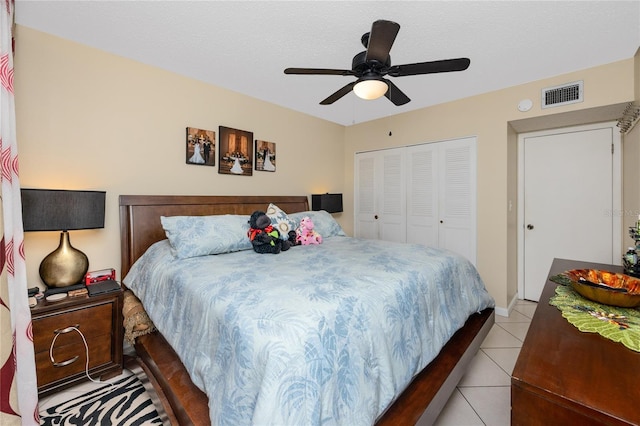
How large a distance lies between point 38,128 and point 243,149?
5.53 ft

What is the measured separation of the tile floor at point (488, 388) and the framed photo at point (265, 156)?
287cm

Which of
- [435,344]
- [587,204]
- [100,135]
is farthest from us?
[587,204]

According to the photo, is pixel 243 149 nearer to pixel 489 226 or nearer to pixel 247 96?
pixel 247 96

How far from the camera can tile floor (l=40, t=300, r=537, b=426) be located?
1.65 metres

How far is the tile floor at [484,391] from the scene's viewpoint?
1653mm

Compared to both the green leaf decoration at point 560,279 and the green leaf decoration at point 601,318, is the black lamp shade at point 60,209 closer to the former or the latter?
the green leaf decoration at point 601,318

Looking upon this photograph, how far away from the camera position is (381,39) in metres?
1.48

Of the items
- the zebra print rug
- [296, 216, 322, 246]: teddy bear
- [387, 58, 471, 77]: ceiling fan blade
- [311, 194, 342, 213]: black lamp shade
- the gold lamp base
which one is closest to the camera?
the zebra print rug

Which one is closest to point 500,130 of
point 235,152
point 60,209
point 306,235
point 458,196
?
point 458,196

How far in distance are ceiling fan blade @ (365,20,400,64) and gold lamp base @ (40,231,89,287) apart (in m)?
2.42

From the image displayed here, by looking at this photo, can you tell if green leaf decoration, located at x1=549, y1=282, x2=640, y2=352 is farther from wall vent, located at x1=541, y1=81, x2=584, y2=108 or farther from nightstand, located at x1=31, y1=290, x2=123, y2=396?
nightstand, located at x1=31, y1=290, x2=123, y2=396

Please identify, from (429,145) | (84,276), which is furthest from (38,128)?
(429,145)

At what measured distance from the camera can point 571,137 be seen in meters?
3.18

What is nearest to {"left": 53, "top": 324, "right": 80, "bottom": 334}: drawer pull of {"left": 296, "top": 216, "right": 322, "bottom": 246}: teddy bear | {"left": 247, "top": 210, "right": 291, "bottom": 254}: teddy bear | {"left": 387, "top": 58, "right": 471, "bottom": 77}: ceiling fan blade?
{"left": 247, "top": 210, "right": 291, "bottom": 254}: teddy bear
